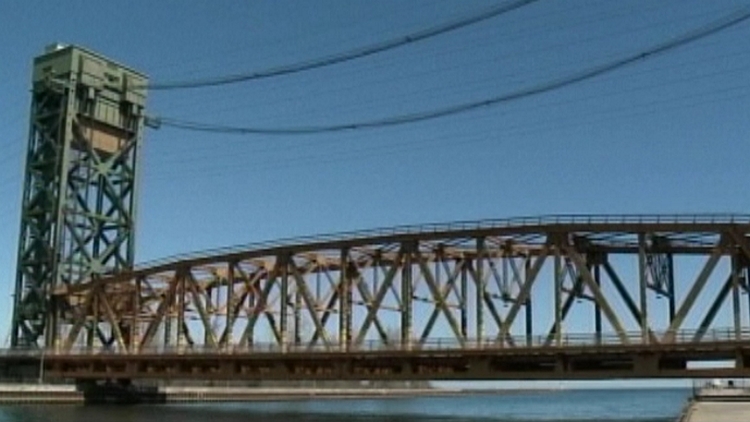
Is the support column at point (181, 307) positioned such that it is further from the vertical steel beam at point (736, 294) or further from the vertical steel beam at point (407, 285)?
the vertical steel beam at point (736, 294)

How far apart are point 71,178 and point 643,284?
6038cm

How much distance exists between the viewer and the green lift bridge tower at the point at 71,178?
9194cm

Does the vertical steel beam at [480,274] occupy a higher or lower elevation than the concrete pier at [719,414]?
higher

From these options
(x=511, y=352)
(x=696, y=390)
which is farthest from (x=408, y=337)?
(x=696, y=390)

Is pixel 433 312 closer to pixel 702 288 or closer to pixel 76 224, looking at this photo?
pixel 702 288

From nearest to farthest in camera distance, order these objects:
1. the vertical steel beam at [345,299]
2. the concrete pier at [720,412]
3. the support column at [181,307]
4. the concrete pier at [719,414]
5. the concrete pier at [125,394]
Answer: the concrete pier at [719,414] < the concrete pier at [720,412] < the vertical steel beam at [345,299] < the concrete pier at [125,394] < the support column at [181,307]

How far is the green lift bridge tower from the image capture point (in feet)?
302

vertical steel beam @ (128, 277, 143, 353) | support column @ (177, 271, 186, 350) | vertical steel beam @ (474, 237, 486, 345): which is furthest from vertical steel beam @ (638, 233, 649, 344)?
vertical steel beam @ (128, 277, 143, 353)

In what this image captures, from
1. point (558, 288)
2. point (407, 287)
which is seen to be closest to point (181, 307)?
point (407, 287)

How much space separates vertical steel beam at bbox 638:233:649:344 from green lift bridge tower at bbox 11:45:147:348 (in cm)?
5258

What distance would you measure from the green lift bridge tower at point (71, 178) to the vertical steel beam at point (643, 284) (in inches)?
2070

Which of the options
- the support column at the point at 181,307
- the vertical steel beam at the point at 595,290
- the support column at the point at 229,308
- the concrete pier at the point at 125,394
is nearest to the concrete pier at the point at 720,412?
the vertical steel beam at the point at 595,290

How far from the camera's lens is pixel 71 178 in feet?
310

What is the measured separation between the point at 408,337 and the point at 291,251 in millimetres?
14500
